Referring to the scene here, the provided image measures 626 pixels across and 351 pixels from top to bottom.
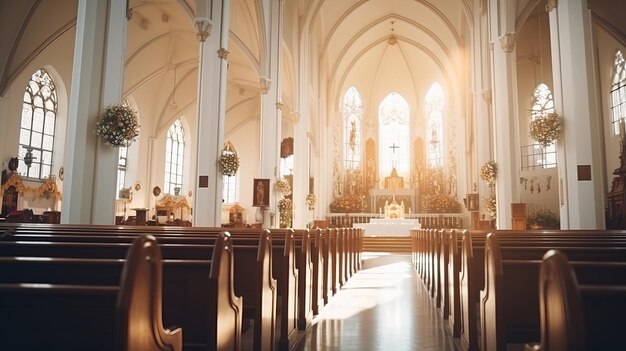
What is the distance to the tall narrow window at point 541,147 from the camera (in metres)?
18.4

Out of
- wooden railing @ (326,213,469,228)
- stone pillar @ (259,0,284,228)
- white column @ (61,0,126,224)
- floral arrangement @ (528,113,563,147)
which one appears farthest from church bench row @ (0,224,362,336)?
wooden railing @ (326,213,469,228)

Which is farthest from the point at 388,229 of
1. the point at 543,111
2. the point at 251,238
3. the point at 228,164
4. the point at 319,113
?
the point at 251,238

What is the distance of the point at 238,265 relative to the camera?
3.45 metres

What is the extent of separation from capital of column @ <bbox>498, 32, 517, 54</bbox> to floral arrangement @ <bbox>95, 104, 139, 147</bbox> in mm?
10041

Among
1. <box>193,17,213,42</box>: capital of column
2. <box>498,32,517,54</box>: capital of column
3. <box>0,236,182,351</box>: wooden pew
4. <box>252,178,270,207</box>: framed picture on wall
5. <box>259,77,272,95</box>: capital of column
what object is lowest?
<box>0,236,182,351</box>: wooden pew

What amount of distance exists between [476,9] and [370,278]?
14097 millimetres

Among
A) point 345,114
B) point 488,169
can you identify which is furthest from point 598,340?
point 345,114

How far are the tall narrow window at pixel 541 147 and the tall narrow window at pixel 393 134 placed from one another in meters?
10.2

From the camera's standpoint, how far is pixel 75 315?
5.24 feet

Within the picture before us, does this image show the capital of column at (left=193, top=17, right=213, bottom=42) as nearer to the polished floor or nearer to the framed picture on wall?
the framed picture on wall

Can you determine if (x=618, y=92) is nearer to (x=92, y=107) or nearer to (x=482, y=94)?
(x=482, y=94)

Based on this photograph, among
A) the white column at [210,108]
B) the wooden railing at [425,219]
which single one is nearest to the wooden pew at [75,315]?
the white column at [210,108]

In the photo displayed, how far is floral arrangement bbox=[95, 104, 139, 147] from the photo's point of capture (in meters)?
7.34

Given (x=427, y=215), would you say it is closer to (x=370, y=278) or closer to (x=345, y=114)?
(x=345, y=114)
